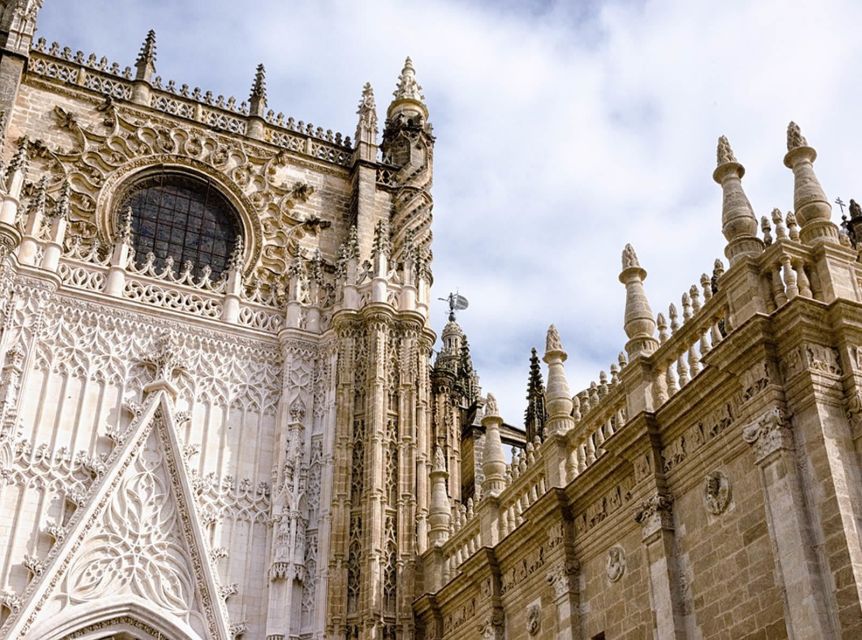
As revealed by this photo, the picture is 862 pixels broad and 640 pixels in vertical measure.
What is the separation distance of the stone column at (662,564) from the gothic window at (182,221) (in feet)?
37.7

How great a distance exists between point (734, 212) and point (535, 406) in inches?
620

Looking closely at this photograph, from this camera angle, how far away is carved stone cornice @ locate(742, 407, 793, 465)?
10.4 m

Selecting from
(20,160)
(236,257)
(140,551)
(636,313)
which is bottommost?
(140,551)

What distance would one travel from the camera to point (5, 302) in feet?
57.2

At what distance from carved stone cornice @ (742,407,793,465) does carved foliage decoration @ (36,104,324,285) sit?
12188mm

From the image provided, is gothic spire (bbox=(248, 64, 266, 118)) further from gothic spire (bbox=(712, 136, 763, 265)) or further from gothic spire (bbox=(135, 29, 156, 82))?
gothic spire (bbox=(712, 136, 763, 265))

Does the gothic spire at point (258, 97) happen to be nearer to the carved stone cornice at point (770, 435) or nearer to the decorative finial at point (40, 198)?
the decorative finial at point (40, 198)

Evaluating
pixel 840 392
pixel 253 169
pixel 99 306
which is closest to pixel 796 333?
pixel 840 392

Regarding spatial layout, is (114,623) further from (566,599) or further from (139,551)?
(566,599)

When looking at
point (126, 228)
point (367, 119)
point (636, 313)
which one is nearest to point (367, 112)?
point (367, 119)

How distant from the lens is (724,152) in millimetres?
12562

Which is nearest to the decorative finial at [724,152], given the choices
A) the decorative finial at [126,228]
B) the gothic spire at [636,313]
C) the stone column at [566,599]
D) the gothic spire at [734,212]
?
the gothic spire at [734,212]

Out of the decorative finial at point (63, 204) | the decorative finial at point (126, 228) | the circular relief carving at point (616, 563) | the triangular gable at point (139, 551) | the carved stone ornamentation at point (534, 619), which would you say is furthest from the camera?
the decorative finial at point (126, 228)

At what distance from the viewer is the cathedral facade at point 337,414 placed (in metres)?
10.8
